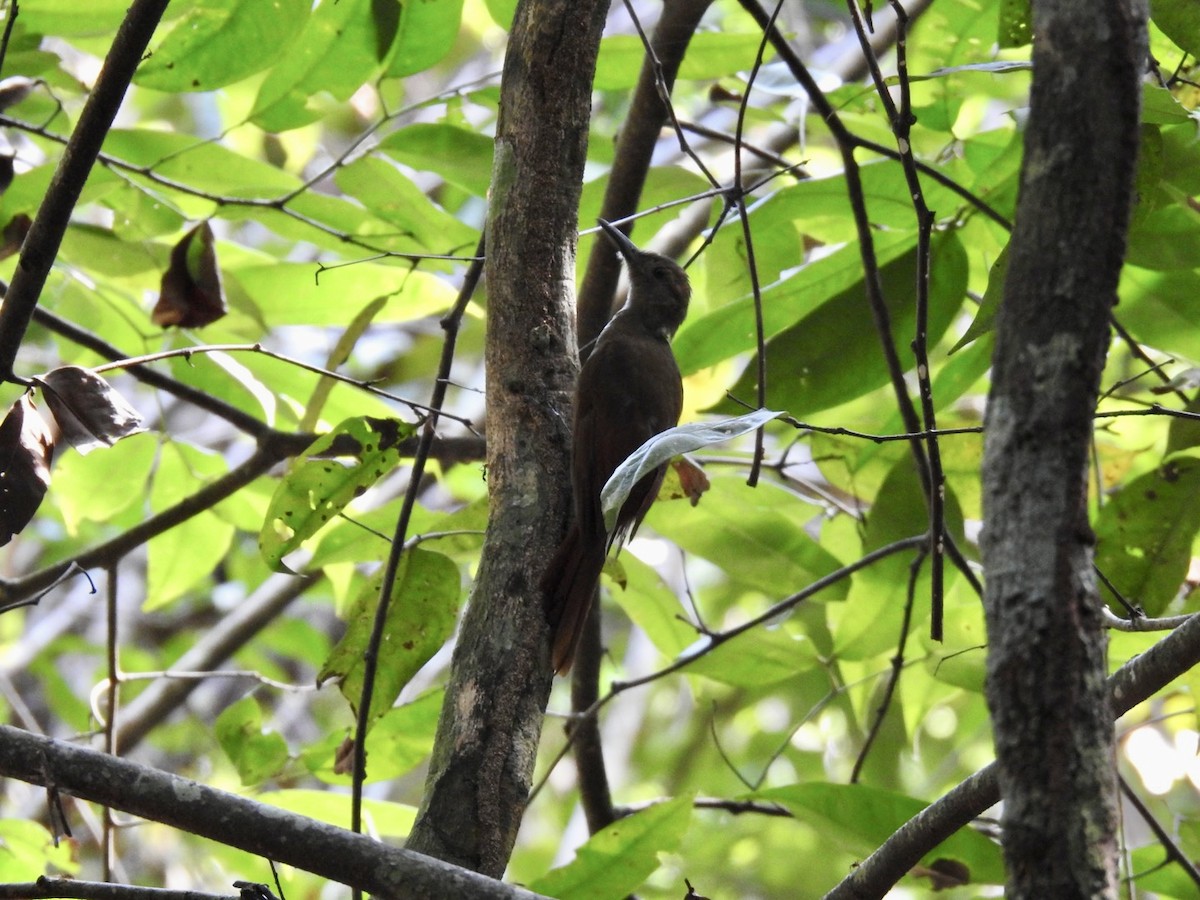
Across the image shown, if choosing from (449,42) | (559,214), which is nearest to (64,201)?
(559,214)

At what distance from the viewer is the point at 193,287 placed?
3195 millimetres

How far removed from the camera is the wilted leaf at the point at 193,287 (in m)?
3.17

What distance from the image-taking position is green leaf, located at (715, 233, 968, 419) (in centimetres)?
291

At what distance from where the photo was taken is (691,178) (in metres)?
3.55

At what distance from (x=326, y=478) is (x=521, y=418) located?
587 mm

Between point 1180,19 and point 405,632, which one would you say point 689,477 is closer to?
Result: point 405,632

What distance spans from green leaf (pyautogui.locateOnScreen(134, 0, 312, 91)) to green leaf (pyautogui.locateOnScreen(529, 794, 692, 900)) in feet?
6.29

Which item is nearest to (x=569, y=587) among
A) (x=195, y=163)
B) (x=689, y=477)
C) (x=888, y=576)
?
(x=689, y=477)

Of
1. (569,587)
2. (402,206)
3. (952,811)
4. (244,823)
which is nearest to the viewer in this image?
(244,823)

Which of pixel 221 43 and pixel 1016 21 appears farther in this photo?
pixel 221 43

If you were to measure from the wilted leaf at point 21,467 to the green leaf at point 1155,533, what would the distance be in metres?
2.10

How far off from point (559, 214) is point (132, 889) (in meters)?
1.36

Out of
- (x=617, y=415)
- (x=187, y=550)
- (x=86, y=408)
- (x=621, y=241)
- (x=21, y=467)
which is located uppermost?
(x=621, y=241)

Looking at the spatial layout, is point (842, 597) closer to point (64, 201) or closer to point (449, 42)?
point (449, 42)
